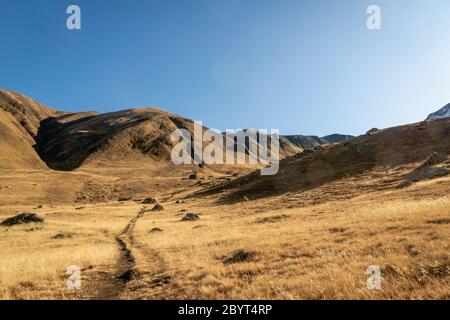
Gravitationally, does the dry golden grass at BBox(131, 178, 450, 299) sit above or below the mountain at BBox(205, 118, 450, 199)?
below

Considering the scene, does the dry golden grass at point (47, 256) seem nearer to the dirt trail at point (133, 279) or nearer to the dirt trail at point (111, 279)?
the dirt trail at point (111, 279)

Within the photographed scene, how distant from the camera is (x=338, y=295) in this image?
1016cm

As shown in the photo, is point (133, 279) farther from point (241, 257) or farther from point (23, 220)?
point (23, 220)

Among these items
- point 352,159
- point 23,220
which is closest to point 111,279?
point 23,220

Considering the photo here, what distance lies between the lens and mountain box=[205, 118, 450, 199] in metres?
69.3

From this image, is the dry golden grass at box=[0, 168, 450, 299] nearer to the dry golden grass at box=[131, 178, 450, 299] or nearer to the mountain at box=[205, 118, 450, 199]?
the dry golden grass at box=[131, 178, 450, 299]

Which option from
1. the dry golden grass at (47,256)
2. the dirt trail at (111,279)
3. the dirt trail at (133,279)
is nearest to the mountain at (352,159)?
the dry golden grass at (47,256)

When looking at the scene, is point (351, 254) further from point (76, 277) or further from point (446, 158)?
point (446, 158)

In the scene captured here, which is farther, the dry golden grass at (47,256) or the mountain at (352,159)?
the mountain at (352,159)

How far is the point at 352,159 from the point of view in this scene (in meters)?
76.4

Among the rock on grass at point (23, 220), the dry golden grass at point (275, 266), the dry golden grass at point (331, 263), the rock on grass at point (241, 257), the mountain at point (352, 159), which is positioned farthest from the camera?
the mountain at point (352, 159)

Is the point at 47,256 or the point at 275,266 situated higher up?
the point at 275,266

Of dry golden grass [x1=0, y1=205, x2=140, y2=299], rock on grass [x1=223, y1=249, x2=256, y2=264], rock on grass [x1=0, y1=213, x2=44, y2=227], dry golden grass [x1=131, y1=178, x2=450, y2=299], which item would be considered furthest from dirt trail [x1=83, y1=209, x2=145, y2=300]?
rock on grass [x1=0, y1=213, x2=44, y2=227]

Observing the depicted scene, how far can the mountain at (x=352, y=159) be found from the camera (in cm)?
6931
